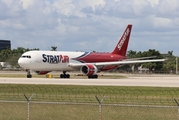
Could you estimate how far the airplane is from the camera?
68875mm

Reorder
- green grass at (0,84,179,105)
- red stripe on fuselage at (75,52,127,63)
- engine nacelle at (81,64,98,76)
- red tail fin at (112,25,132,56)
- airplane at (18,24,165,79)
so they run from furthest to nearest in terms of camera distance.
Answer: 1. red tail fin at (112,25,132,56)
2. red stripe on fuselage at (75,52,127,63)
3. engine nacelle at (81,64,98,76)
4. airplane at (18,24,165,79)
5. green grass at (0,84,179,105)

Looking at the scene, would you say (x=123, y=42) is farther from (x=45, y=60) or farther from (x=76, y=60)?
(x=45, y=60)

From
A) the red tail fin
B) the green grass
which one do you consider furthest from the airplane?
the green grass

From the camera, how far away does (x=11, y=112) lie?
24188mm

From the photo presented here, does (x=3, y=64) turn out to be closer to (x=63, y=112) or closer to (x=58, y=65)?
(x=58, y=65)

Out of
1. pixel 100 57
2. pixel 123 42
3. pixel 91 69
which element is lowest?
pixel 91 69

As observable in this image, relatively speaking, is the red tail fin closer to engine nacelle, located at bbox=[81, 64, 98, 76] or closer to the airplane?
the airplane

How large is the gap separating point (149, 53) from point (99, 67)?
103 m

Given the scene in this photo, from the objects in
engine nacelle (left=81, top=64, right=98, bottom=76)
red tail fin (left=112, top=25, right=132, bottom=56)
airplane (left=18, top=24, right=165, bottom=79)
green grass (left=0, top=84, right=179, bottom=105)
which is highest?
red tail fin (left=112, top=25, right=132, bottom=56)

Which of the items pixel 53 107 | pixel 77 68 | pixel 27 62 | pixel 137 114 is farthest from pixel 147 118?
pixel 77 68

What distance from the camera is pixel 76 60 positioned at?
2913 inches

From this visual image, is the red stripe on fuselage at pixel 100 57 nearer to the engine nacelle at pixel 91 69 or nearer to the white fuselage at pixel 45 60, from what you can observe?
the white fuselage at pixel 45 60

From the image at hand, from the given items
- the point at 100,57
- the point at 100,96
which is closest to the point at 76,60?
the point at 100,57

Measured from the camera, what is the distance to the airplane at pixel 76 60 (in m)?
68.9
